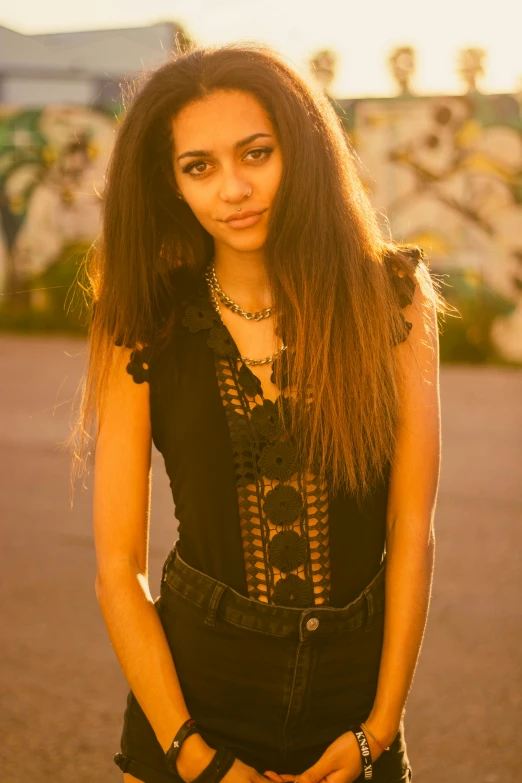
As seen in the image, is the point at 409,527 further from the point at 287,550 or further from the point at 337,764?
the point at 337,764

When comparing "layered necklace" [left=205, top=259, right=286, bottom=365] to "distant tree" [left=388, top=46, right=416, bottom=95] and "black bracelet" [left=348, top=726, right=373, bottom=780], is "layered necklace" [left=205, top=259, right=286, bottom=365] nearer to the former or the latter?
"black bracelet" [left=348, top=726, right=373, bottom=780]

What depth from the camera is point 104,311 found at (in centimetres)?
227

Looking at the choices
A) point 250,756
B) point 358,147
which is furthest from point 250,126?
point 358,147

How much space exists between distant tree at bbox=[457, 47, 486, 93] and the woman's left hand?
40.3ft

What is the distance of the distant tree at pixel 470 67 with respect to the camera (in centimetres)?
1338

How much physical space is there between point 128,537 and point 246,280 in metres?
0.57

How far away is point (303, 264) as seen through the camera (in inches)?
85.6

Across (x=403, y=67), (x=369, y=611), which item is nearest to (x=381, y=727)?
(x=369, y=611)

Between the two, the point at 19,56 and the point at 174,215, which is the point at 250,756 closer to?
the point at 174,215

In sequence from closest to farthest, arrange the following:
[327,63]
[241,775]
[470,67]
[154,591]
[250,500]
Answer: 1. [241,775]
2. [250,500]
3. [154,591]
4. [470,67]
5. [327,63]

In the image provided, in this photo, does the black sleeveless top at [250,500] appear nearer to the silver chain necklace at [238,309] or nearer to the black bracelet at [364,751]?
the silver chain necklace at [238,309]

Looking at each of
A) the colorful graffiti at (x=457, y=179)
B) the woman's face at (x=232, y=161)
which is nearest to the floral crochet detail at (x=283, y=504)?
the woman's face at (x=232, y=161)

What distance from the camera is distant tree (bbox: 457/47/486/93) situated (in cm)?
1338

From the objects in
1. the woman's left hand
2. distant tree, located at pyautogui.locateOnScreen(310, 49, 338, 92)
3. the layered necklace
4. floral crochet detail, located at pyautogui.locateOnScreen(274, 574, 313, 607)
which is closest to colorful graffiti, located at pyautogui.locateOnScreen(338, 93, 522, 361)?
distant tree, located at pyautogui.locateOnScreen(310, 49, 338, 92)
